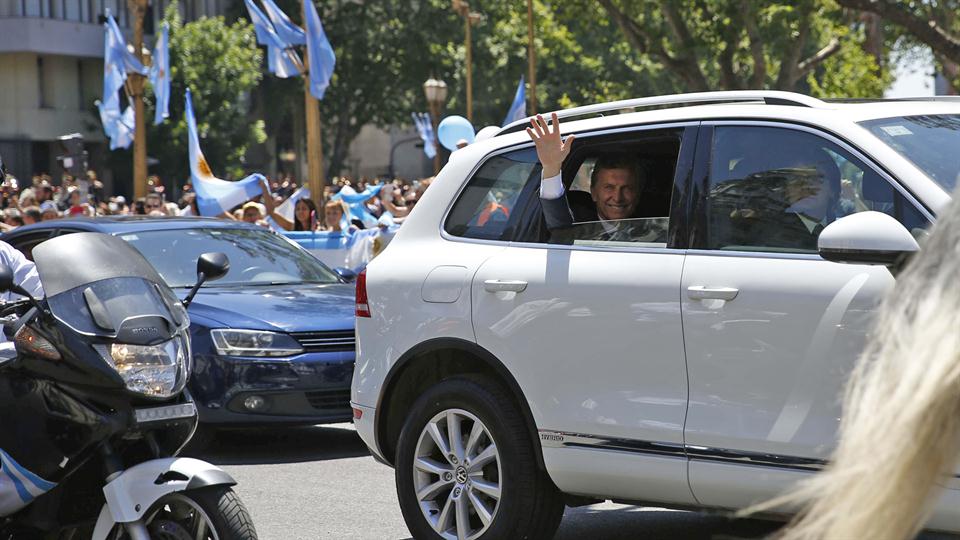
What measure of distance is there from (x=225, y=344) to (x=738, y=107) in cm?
466

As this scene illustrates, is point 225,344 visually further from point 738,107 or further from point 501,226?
point 738,107

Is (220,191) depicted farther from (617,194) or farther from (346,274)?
(617,194)

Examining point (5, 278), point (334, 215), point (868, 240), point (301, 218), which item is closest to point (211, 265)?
point (5, 278)

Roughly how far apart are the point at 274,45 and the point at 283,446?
1339cm

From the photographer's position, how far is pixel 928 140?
4957 mm

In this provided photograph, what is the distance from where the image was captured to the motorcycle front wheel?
4.40 m

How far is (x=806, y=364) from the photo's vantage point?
185 inches

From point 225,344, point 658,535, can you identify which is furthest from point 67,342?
point 225,344

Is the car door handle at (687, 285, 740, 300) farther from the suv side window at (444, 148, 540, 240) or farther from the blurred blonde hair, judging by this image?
the blurred blonde hair

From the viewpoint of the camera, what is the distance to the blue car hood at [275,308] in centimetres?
923

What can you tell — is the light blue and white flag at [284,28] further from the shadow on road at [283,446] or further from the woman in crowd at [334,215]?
the shadow on road at [283,446]

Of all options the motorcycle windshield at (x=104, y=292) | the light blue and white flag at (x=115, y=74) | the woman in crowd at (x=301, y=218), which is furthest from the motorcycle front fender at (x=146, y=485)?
the light blue and white flag at (x=115, y=74)

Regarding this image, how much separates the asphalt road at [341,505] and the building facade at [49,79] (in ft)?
151

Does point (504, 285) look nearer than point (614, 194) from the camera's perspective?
Yes
